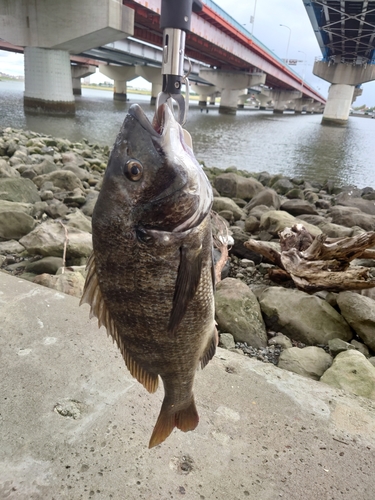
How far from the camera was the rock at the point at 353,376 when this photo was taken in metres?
2.87

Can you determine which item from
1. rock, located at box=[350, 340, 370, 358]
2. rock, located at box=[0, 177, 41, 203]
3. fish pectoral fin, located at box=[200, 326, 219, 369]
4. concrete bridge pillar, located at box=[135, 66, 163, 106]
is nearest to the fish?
fish pectoral fin, located at box=[200, 326, 219, 369]

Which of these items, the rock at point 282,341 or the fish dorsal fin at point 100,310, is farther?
the rock at point 282,341

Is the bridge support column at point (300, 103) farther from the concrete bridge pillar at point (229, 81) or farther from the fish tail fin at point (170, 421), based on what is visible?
the fish tail fin at point (170, 421)

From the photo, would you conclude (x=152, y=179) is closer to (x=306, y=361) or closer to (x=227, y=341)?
(x=227, y=341)

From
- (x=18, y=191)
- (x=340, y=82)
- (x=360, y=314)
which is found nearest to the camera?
(x=360, y=314)

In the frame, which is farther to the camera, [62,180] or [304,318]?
[62,180]

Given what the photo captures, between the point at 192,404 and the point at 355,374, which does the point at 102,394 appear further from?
the point at 355,374

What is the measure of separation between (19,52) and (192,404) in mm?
57493

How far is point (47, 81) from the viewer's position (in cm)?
→ 2478

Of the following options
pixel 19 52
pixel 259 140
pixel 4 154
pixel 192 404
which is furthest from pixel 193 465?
pixel 19 52

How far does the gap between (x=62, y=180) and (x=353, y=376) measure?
7254mm

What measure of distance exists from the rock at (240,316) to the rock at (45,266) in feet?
6.84

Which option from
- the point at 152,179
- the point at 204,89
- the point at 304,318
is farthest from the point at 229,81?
the point at 152,179

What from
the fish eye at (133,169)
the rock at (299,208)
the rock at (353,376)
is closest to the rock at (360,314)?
the rock at (353,376)
